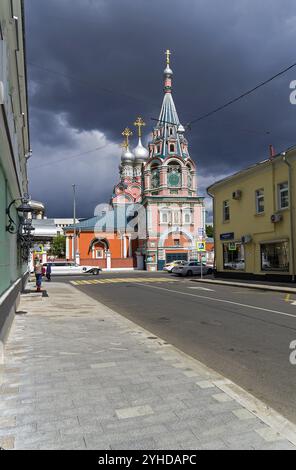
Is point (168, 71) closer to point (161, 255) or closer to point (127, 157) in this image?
point (127, 157)

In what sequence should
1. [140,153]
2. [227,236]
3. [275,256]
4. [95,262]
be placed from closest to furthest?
[275,256]
[227,236]
[95,262]
[140,153]

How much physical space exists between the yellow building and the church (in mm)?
29224

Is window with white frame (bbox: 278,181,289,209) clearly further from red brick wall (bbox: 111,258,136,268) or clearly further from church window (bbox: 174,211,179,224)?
red brick wall (bbox: 111,258,136,268)

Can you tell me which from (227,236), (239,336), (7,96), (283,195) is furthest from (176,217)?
(7,96)

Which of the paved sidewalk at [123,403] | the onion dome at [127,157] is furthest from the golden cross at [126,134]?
the paved sidewalk at [123,403]

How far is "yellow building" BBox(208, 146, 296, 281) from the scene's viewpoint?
70.2 ft

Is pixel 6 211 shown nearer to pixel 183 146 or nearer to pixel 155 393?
pixel 155 393

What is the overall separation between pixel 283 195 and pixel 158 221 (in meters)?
38.4

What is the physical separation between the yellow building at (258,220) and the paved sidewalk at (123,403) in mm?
16546

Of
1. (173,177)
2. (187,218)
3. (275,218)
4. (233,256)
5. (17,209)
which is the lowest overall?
(233,256)

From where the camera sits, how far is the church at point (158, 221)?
194 ft

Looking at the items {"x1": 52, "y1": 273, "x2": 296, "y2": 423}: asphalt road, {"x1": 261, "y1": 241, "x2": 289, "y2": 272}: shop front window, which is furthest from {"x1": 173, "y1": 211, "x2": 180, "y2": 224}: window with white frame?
{"x1": 52, "y1": 273, "x2": 296, "y2": 423}: asphalt road

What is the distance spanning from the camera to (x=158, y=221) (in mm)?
60094

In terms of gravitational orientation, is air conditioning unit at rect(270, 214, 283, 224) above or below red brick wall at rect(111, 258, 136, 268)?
above
